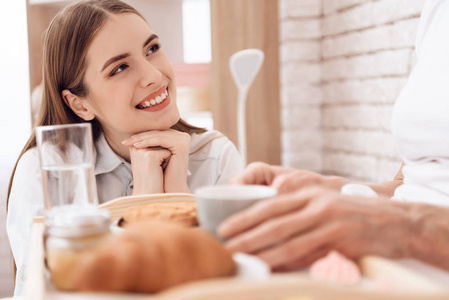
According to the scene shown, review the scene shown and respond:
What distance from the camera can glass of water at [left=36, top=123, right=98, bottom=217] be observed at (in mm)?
580

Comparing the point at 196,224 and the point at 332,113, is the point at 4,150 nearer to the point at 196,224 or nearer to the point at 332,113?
the point at 332,113

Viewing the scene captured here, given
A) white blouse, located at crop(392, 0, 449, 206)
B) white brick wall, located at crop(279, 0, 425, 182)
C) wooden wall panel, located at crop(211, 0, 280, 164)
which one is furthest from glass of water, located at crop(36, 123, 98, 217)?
wooden wall panel, located at crop(211, 0, 280, 164)

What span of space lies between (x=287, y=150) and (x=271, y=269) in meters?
2.08

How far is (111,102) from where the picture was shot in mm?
1219

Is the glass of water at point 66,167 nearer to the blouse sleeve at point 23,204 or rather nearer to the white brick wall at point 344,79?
the blouse sleeve at point 23,204

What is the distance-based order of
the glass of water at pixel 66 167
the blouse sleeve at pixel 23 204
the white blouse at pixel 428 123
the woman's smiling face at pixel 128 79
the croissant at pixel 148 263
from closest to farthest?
the croissant at pixel 148 263
the glass of water at pixel 66 167
the white blouse at pixel 428 123
the blouse sleeve at pixel 23 204
the woman's smiling face at pixel 128 79

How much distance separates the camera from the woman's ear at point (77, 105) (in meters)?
1.30

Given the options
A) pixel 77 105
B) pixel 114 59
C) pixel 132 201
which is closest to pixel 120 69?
pixel 114 59

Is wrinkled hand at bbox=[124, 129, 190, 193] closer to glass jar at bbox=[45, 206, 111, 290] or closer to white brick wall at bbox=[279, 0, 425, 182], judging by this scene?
glass jar at bbox=[45, 206, 111, 290]

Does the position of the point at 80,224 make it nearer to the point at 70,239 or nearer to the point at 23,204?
the point at 70,239

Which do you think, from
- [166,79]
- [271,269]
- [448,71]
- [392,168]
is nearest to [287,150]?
[392,168]

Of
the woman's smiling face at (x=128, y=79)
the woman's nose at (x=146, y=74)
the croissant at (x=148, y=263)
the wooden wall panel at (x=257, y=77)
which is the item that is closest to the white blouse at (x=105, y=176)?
the woman's smiling face at (x=128, y=79)

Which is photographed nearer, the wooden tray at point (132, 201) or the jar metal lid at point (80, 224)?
the jar metal lid at point (80, 224)

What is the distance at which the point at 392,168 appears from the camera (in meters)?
1.85
